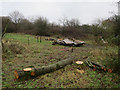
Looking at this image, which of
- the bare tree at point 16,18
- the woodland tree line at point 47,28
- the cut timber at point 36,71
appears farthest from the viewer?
the bare tree at point 16,18

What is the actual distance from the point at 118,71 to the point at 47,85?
3.11m

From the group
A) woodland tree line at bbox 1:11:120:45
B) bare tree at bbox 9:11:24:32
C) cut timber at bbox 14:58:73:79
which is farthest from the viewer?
bare tree at bbox 9:11:24:32

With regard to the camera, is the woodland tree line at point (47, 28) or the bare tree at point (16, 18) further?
the bare tree at point (16, 18)

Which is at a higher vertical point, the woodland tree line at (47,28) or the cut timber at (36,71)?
the woodland tree line at (47,28)

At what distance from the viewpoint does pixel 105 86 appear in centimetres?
338

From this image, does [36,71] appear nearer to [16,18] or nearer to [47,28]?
[47,28]

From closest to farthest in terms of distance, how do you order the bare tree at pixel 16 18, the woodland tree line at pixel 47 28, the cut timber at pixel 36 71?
the cut timber at pixel 36 71
the woodland tree line at pixel 47 28
the bare tree at pixel 16 18

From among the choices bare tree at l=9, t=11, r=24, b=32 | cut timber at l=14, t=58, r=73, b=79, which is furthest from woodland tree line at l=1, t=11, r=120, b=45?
cut timber at l=14, t=58, r=73, b=79

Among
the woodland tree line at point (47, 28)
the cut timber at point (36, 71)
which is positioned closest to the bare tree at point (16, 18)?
the woodland tree line at point (47, 28)

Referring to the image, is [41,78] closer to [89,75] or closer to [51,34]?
Result: [89,75]

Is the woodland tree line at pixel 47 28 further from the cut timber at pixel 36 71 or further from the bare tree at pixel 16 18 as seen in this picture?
the cut timber at pixel 36 71

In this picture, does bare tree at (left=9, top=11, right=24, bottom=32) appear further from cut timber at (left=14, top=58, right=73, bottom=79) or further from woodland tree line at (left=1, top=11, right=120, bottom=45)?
cut timber at (left=14, top=58, right=73, bottom=79)

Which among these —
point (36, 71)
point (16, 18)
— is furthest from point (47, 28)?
point (36, 71)

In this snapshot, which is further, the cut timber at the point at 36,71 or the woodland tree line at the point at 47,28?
the woodland tree line at the point at 47,28
